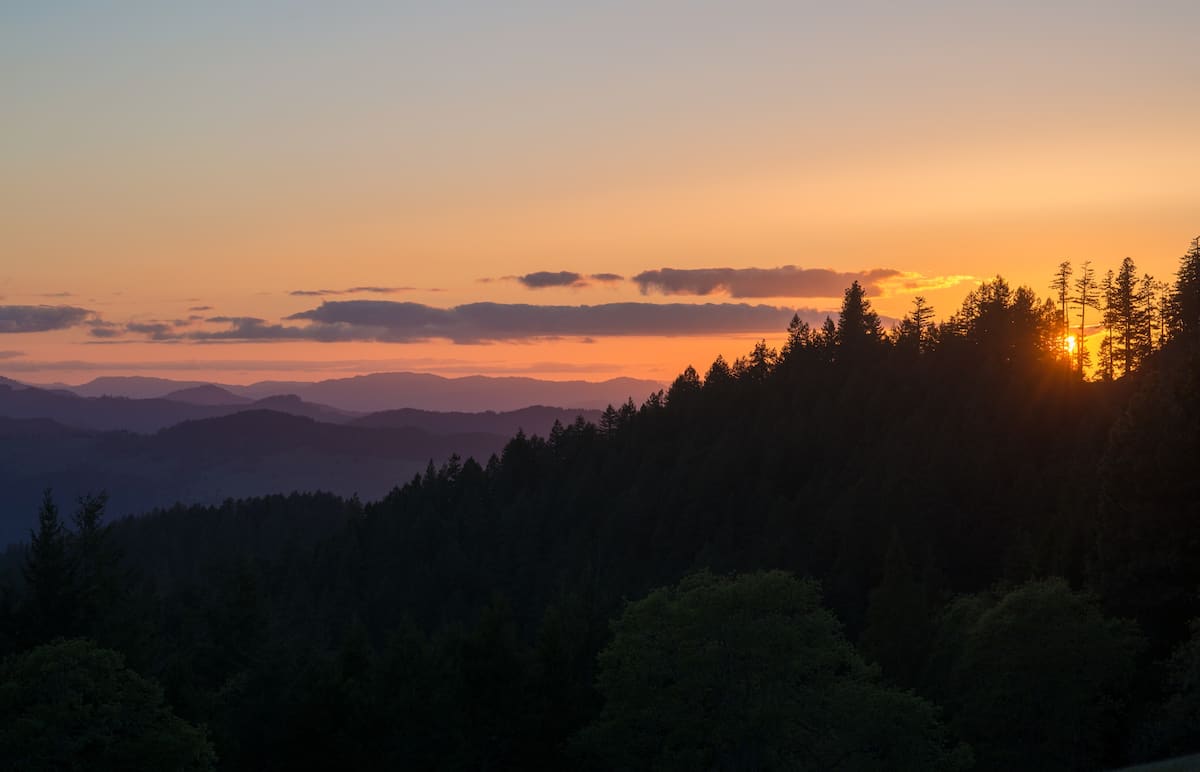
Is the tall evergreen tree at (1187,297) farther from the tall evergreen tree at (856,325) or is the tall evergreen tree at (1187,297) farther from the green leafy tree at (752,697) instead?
the green leafy tree at (752,697)

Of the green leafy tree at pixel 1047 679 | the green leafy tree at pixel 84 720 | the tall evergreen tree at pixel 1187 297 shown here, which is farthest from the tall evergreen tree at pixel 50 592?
the tall evergreen tree at pixel 1187 297

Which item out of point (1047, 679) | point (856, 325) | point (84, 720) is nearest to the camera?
point (84, 720)

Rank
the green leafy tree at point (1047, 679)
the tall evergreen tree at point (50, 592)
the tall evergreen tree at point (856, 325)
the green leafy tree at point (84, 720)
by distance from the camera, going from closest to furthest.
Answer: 1. the green leafy tree at point (84, 720)
2. the green leafy tree at point (1047, 679)
3. the tall evergreen tree at point (50, 592)
4. the tall evergreen tree at point (856, 325)

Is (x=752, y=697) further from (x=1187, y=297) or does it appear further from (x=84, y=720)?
(x=1187, y=297)

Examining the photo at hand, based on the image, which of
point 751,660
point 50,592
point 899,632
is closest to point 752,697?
point 751,660

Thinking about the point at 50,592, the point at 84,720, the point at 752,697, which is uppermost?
the point at 84,720

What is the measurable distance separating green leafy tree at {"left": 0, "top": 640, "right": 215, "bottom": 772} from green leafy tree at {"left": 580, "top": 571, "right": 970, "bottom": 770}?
57.1 feet

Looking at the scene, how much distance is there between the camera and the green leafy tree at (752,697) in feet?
140

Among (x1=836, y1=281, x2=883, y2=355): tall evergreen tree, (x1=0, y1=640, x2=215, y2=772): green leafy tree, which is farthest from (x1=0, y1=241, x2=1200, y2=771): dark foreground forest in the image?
(x1=836, y1=281, x2=883, y2=355): tall evergreen tree

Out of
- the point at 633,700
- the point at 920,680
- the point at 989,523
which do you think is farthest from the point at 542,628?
the point at 989,523

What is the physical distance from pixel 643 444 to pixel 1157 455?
135 m

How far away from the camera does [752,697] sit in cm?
4372

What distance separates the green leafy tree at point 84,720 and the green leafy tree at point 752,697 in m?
17.4

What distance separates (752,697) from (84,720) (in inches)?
958
